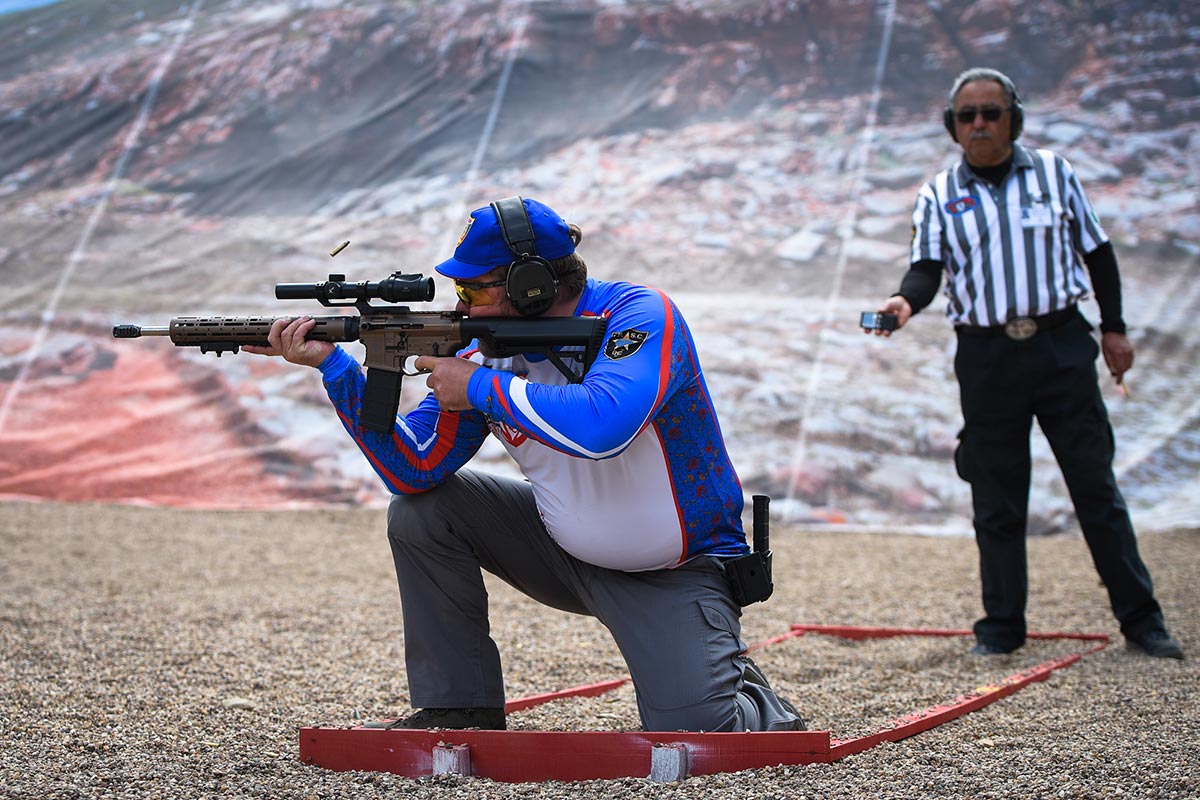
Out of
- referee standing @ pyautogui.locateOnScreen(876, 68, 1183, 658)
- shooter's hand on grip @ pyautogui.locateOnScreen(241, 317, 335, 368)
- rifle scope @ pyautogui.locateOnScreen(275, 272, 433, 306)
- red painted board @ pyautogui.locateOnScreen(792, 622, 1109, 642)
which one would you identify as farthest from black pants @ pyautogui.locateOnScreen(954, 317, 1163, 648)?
shooter's hand on grip @ pyautogui.locateOnScreen(241, 317, 335, 368)

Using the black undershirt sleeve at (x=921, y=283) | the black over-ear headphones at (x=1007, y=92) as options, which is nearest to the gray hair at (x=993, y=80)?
the black over-ear headphones at (x=1007, y=92)

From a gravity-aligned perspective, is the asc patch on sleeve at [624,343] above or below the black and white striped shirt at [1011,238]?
below

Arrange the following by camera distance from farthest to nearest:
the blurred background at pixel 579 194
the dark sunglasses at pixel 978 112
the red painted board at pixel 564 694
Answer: the blurred background at pixel 579 194
the dark sunglasses at pixel 978 112
the red painted board at pixel 564 694

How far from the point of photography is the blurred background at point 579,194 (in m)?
6.57

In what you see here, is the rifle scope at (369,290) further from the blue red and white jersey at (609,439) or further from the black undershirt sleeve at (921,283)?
the black undershirt sleeve at (921,283)

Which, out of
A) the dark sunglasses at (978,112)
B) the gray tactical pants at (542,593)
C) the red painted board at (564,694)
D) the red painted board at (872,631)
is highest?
the dark sunglasses at (978,112)

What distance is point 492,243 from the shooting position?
2.62 metres

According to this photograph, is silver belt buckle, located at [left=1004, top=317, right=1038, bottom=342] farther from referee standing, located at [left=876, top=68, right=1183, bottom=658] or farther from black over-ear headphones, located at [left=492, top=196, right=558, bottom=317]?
black over-ear headphones, located at [left=492, top=196, right=558, bottom=317]

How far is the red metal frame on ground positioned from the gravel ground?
4cm

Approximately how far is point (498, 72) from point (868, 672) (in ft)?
19.8

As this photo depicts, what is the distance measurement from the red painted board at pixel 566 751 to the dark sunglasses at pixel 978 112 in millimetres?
2231

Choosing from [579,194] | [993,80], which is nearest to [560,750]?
[993,80]

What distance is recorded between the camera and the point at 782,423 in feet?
21.5

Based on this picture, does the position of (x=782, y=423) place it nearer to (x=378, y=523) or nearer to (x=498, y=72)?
(x=378, y=523)
